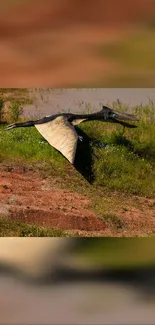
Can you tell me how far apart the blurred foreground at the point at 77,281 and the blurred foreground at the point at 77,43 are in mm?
459

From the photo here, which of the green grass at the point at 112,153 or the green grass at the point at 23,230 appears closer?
the green grass at the point at 23,230

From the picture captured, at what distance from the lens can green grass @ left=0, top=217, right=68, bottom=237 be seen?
85.1 inches

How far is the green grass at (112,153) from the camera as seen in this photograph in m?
2.26

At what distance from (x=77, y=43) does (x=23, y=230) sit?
540 mm

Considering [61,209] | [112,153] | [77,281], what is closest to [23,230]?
[61,209]

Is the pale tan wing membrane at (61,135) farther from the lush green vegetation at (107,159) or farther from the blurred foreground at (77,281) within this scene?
the blurred foreground at (77,281)

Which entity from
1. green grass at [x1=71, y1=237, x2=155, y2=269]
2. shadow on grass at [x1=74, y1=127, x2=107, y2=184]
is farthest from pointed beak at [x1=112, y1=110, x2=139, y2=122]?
green grass at [x1=71, y1=237, x2=155, y2=269]

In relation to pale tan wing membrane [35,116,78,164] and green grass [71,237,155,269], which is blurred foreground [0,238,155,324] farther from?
pale tan wing membrane [35,116,78,164]

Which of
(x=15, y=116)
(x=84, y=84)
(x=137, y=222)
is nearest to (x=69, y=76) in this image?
(x=84, y=84)

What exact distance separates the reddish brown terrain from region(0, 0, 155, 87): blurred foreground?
0.29 m

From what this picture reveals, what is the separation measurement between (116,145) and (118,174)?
0.30 ft

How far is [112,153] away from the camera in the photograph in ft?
7.48

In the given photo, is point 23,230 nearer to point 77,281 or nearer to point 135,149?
point 77,281

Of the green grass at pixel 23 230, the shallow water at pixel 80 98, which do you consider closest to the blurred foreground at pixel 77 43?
the shallow water at pixel 80 98
